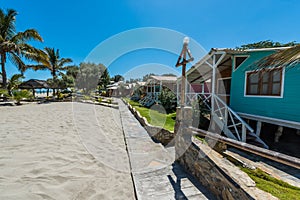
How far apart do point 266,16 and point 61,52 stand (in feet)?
87.6

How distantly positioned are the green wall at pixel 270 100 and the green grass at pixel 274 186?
3.17 m

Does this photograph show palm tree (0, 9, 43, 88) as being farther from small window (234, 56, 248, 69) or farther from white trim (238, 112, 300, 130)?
white trim (238, 112, 300, 130)

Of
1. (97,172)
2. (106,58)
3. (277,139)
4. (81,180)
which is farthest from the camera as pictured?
(106,58)

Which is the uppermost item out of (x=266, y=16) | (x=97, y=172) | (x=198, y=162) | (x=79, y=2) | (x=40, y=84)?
(x=79, y=2)

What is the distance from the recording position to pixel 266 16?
7.91 m

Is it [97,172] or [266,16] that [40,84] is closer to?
[97,172]

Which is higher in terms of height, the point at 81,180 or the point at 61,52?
the point at 61,52

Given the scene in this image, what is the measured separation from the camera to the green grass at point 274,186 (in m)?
2.56

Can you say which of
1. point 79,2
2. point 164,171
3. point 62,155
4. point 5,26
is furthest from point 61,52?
Answer: point 164,171

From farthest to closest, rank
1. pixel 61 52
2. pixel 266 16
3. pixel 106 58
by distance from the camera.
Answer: pixel 61 52
pixel 106 58
pixel 266 16

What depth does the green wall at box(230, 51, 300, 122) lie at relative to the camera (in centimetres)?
545

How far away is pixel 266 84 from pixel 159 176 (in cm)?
643

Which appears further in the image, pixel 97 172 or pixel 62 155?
pixel 62 155

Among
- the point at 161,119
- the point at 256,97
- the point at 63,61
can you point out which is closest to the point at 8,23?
the point at 63,61
